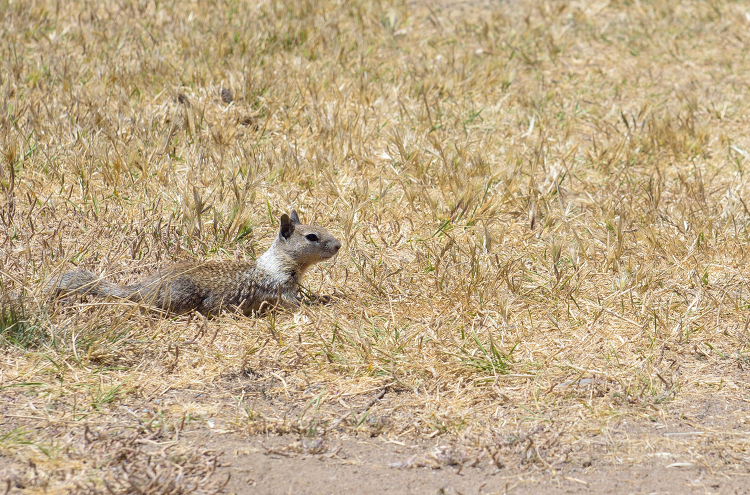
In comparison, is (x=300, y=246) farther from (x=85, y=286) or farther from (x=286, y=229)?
(x=85, y=286)

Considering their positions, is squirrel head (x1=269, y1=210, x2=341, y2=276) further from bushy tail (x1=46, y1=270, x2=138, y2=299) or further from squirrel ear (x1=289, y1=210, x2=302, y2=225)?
bushy tail (x1=46, y1=270, x2=138, y2=299)

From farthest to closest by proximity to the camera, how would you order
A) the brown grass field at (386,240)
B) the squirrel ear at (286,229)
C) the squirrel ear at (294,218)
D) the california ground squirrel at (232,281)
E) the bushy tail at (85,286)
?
1. the squirrel ear at (294,218)
2. the squirrel ear at (286,229)
3. the california ground squirrel at (232,281)
4. the bushy tail at (85,286)
5. the brown grass field at (386,240)

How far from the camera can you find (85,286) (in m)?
4.82

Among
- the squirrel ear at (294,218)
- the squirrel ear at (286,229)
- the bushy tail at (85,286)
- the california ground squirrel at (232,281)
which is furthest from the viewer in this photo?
the squirrel ear at (294,218)

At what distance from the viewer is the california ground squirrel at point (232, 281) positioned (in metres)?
4.93

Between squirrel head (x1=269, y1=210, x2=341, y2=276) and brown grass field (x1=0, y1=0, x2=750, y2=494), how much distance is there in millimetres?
242

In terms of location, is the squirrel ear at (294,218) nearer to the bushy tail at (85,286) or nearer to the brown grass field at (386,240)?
the brown grass field at (386,240)

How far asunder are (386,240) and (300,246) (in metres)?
0.92

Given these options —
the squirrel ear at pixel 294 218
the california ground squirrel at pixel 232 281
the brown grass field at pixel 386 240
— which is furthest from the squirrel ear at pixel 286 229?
the brown grass field at pixel 386 240

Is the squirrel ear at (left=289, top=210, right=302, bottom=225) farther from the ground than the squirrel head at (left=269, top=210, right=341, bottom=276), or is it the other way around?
the squirrel ear at (left=289, top=210, right=302, bottom=225)

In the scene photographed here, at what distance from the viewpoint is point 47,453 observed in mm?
3518

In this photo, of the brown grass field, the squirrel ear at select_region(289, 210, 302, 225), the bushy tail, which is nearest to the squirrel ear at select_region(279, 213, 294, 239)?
the squirrel ear at select_region(289, 210, 302, 225)

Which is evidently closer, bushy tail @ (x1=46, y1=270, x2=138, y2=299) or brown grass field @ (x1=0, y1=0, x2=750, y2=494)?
brown grass field @ (x1=0, y1=0, x2=750, y2=494)

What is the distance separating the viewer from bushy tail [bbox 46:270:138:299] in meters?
4.80
